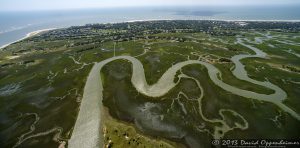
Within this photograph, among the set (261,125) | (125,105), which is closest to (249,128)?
(261,125)

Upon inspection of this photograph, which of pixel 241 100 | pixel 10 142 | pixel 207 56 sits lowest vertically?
pixel 10 142

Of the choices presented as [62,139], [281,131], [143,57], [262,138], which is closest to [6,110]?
[62,139]

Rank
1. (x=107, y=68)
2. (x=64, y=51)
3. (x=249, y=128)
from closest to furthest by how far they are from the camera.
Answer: (x=249, y=128), (x=107, y=68), (x=64, y=51)

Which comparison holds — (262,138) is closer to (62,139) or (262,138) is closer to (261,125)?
(261,125)

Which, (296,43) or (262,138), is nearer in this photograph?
(262,138)

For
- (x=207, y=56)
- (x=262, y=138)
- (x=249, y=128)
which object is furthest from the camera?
(x=207, y=56)

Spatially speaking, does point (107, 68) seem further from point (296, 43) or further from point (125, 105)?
point (296, 43)

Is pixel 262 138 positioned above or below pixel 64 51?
below
